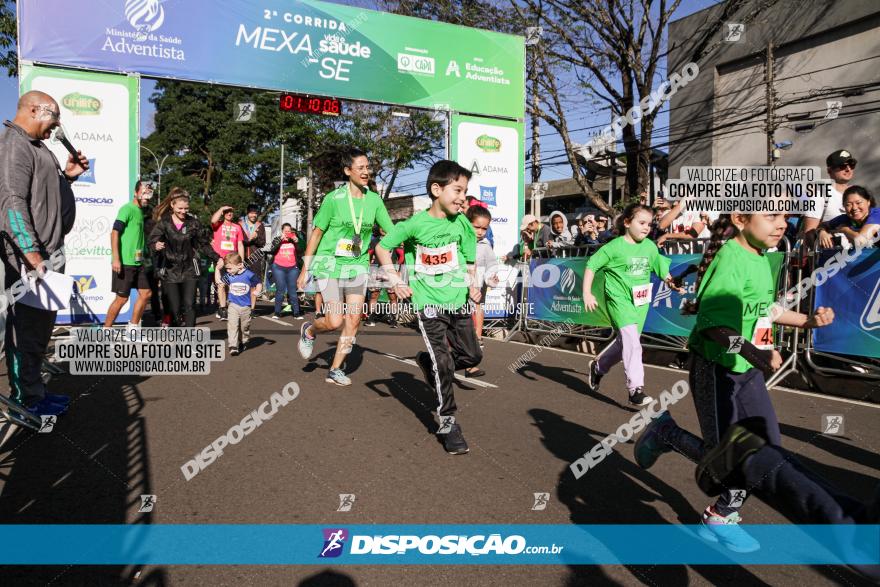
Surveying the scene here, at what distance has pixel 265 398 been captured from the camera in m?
5.89

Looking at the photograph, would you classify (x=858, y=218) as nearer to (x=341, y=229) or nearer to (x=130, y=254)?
(x=341, y=229)

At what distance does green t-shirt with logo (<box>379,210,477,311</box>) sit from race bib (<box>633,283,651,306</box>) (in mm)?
2107

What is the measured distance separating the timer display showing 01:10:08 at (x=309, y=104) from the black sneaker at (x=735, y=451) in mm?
12364

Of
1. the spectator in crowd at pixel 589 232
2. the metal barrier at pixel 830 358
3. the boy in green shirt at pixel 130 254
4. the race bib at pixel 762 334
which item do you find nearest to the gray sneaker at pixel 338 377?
the boy in green shirt at pixel 130 254

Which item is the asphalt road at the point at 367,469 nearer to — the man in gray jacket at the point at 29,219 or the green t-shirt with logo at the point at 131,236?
the man in gray jacket at the point at 29,219

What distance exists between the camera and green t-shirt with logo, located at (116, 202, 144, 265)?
8117mm

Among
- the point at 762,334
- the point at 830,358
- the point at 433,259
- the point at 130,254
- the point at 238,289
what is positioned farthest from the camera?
the point at 238,289

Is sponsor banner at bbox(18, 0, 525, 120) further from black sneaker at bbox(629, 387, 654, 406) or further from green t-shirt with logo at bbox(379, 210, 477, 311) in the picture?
black sneaker at bbox(629, 387, 654, 406)

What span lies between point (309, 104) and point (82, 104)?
4288mm

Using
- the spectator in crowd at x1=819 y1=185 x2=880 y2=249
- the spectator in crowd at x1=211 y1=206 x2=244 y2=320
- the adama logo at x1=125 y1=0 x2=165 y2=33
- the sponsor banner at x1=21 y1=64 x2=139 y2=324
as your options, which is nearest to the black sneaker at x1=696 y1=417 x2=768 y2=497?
the spectator in crowd at x1=819 y1=185 x2=880 y2=249

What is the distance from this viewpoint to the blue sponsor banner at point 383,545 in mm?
2715

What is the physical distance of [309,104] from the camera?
1319 cm

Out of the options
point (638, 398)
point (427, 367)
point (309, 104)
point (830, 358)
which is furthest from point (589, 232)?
point (427, 367)

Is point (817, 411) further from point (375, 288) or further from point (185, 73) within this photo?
point (185, 73)
